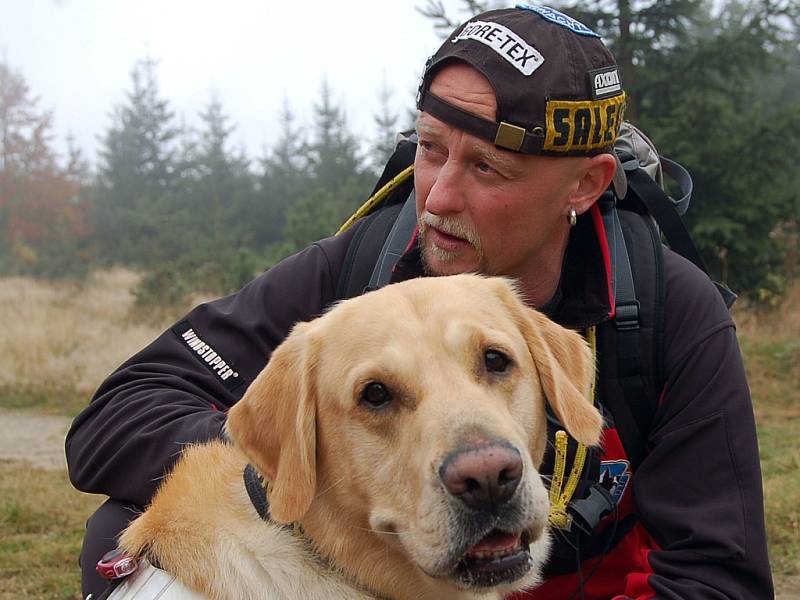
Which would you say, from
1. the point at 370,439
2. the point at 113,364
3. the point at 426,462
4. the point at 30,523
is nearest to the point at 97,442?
the point at 370,439

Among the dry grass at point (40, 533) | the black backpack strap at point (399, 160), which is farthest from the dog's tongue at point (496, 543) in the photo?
the dry grass at point (40, 533)

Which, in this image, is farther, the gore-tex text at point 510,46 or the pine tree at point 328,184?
the pine tree at point 328,184

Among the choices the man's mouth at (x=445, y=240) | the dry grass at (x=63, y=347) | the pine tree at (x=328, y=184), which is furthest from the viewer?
the pine tree at (x=328, y=184)

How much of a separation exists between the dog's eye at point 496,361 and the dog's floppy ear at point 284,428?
0.51 metres

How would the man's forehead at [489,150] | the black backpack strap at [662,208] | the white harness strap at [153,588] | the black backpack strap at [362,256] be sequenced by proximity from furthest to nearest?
the black backpack strap at [662,208]
the black backpack strap at [362,256]
the man's forehead at [489,150]
the white harness strap at [153,588]

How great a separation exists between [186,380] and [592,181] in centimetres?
170

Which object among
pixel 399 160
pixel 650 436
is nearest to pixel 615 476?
pixel 650 436

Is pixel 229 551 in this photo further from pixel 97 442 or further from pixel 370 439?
pixel 97 442

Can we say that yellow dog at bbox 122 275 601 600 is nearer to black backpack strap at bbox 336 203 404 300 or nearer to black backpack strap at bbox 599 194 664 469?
black backpack strap at bbox 599 194 664 469

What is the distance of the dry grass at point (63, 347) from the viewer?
424 inches

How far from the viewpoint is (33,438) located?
8.81m

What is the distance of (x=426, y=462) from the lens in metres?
2.08

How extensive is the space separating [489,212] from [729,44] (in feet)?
38.4

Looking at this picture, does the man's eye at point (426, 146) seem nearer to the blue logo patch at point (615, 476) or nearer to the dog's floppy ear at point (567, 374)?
the dog's floppy ear at point (567, 374)
